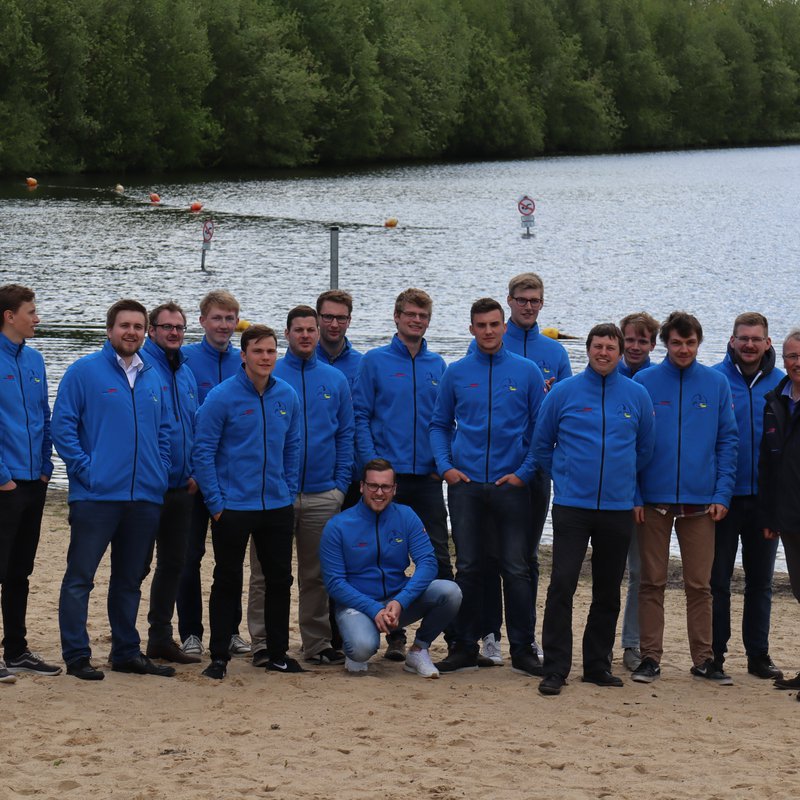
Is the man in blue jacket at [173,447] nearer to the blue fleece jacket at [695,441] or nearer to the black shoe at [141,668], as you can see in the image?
the black shoe at [141,668]

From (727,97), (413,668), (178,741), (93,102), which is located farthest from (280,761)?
(727,97)

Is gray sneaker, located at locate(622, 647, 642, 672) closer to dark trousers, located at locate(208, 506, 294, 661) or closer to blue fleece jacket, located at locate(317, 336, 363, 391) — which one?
dark trousers, located at locate(208, 506, 294, 661)

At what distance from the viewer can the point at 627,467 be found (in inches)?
270

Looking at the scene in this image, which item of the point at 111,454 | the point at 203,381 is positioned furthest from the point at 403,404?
the point at 111,454

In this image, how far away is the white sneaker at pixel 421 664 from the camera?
725 cm

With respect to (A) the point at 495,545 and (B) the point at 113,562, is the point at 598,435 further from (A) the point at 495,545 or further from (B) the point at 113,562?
(B) the point at 113,562

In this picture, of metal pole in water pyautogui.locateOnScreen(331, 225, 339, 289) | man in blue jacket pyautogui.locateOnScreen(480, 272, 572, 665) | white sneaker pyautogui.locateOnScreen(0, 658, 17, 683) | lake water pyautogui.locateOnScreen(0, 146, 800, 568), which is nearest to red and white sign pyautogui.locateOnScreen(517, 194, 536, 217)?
lake water pyautogui.locateOnScreen(0, 146, 800, 568)

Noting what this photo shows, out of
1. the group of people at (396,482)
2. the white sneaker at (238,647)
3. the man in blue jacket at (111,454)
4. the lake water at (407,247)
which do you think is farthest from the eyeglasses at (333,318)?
the lake water at (407,247)

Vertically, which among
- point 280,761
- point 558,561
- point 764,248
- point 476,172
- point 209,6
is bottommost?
point 280,761

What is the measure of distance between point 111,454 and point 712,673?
3439mm

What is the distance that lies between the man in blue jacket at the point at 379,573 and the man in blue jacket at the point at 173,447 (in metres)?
0.78

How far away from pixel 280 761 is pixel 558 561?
74.7 inches

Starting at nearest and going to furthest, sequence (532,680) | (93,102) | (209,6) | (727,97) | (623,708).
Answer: (623,708) → (532,680) → (93,102) → (209,6) → (727,97)

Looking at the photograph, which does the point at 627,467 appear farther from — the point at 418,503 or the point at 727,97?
the point at 727,97
